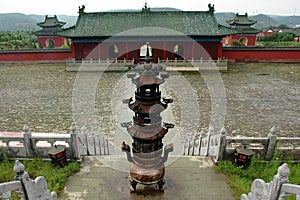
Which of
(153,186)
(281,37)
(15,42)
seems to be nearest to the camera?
(153,186)

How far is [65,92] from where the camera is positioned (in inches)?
646

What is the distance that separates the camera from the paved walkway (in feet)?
18.5

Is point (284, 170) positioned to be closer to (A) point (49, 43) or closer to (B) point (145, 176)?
(B) point (145, 176)

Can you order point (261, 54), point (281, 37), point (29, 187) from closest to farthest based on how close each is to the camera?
point (29, 187) < point (261, 54) < point (281, 37)

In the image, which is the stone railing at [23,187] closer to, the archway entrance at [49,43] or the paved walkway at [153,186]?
the paved walkway at [153,186]

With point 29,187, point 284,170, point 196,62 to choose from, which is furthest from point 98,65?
point 284,170

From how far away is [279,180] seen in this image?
13.2ft

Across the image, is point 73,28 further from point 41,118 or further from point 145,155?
point 145,155

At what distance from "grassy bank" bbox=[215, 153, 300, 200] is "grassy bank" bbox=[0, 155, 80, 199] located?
164 inches

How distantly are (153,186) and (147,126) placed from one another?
1767 millimetres

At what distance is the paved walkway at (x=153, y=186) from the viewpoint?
5.62 m

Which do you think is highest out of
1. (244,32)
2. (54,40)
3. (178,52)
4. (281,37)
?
(244,32)

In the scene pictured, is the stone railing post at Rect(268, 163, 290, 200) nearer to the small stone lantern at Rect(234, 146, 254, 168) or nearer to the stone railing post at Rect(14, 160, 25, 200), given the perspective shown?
the small stone lantern at Rect(234, 146, 254, 168)

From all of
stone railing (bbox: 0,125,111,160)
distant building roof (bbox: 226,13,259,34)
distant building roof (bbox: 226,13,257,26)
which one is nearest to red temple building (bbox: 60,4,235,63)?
distant building roof (bbox: 226,13,259,34)
